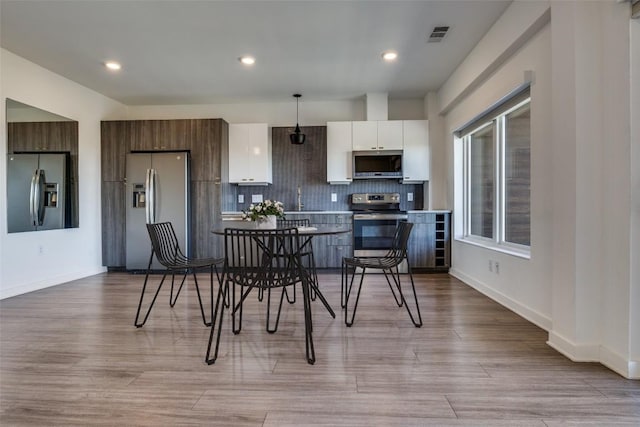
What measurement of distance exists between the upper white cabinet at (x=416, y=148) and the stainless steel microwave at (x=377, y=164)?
0.11 m

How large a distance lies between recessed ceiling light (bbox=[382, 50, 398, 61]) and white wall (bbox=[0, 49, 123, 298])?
404 cm

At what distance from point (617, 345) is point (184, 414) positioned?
7.44 ft

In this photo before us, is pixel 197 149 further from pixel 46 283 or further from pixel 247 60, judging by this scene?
pixel 46 283

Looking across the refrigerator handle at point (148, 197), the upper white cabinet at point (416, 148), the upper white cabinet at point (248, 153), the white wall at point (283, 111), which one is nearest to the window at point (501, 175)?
the upper white cabinet at point (416, 148)

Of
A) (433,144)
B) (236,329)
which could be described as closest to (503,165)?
(433,144)

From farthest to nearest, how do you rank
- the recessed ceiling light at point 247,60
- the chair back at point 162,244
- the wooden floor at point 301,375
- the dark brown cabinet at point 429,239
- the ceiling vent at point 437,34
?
the dark brown cabinet at point 429,239, the recessed ceiling light at point 247,60, the ceiling vent at point 437,34, the chair back at point 162,244, the wooden floor at point 301,375

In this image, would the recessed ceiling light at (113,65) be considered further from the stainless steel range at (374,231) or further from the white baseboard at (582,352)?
the white baseboard at (582,352)

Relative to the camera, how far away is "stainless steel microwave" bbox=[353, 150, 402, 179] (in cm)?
487

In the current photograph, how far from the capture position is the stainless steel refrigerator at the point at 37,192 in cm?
358

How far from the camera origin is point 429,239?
4578 mm

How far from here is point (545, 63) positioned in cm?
244

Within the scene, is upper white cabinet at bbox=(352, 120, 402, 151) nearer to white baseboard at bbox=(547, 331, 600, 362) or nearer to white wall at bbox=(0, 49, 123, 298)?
white baseboard at bbox=(547, 331, 600, 362)

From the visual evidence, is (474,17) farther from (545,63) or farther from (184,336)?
(184,336)

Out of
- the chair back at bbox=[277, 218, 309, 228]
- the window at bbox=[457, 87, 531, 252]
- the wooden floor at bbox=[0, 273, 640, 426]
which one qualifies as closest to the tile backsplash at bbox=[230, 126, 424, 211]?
the chair back at bbox=[277, 218, 309, 228]
